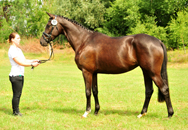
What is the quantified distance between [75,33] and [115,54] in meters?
1.37

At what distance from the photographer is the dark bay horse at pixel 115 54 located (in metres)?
5.02

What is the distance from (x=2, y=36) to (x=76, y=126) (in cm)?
4237

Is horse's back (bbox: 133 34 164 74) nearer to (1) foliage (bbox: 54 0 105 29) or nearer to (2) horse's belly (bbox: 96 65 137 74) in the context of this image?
(2) horse's belly (bbox: 96 65 137 74)

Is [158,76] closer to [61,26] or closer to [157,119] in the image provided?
[157,119]

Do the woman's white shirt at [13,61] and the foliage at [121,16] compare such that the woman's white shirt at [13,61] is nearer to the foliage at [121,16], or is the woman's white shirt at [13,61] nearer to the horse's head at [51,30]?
the horse's head at [51,30]

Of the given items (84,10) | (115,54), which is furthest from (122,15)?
(115,54)

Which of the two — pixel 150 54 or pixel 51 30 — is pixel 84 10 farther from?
pixel 150 54

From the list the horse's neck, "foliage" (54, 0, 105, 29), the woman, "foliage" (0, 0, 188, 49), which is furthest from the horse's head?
A: "foliage" (54, 0, 105, 29)

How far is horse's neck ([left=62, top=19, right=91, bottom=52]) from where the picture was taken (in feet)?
19.1

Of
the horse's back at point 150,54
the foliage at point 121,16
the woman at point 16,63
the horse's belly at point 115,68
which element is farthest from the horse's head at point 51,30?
the foliage at point 121,16

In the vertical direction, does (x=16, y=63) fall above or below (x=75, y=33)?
below

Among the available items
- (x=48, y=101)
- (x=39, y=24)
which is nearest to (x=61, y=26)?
(x=48, y=101)

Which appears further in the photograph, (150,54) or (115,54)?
(115,54)

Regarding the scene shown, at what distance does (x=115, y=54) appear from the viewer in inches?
208
